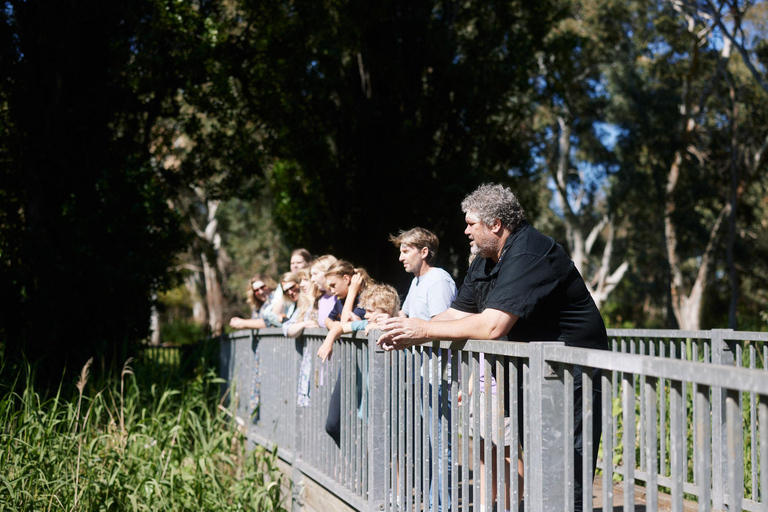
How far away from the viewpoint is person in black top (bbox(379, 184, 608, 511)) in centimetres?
329

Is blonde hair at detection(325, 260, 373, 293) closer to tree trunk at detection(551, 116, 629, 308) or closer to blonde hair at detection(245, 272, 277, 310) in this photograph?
blonde hair at detection(245, 272, 277, 310)

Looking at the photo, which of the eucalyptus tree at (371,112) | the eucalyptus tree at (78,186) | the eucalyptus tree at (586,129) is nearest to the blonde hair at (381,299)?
the eucalyptus tree at (78,186)

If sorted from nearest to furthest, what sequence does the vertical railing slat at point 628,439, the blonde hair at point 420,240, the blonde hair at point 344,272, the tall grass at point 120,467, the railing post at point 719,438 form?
1. the vertical railing slat at point 628,439
2. the railing post at point 719,438
3. the blonde hair at point 420,240
4. the tall grass at point 120,467
5. the blonde hair at point 344,272

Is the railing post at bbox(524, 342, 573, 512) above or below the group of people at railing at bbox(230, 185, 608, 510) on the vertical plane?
below

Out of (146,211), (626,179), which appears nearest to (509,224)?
(146,211)

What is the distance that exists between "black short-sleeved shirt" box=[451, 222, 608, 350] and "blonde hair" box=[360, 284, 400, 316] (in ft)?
4.93

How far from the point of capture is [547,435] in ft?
8.82

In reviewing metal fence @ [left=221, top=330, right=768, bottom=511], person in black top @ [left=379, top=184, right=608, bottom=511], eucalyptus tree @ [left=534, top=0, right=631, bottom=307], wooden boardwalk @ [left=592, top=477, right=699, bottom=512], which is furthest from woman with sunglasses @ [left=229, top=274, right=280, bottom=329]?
eucalyptus tree @ [left=534, top=0, right=631, bottom=307]

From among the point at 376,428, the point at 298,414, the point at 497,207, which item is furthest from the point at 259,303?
the point at 497,207

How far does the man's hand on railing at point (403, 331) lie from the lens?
3.47m

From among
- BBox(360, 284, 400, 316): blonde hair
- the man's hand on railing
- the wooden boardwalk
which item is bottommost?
the wooden boardwalk

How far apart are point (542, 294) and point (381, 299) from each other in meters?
1.92

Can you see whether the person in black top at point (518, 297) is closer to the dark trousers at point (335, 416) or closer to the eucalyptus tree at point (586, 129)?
the dark trousers at point (335, 416)

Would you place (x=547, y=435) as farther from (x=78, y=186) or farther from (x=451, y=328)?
(x=78, y=186)
